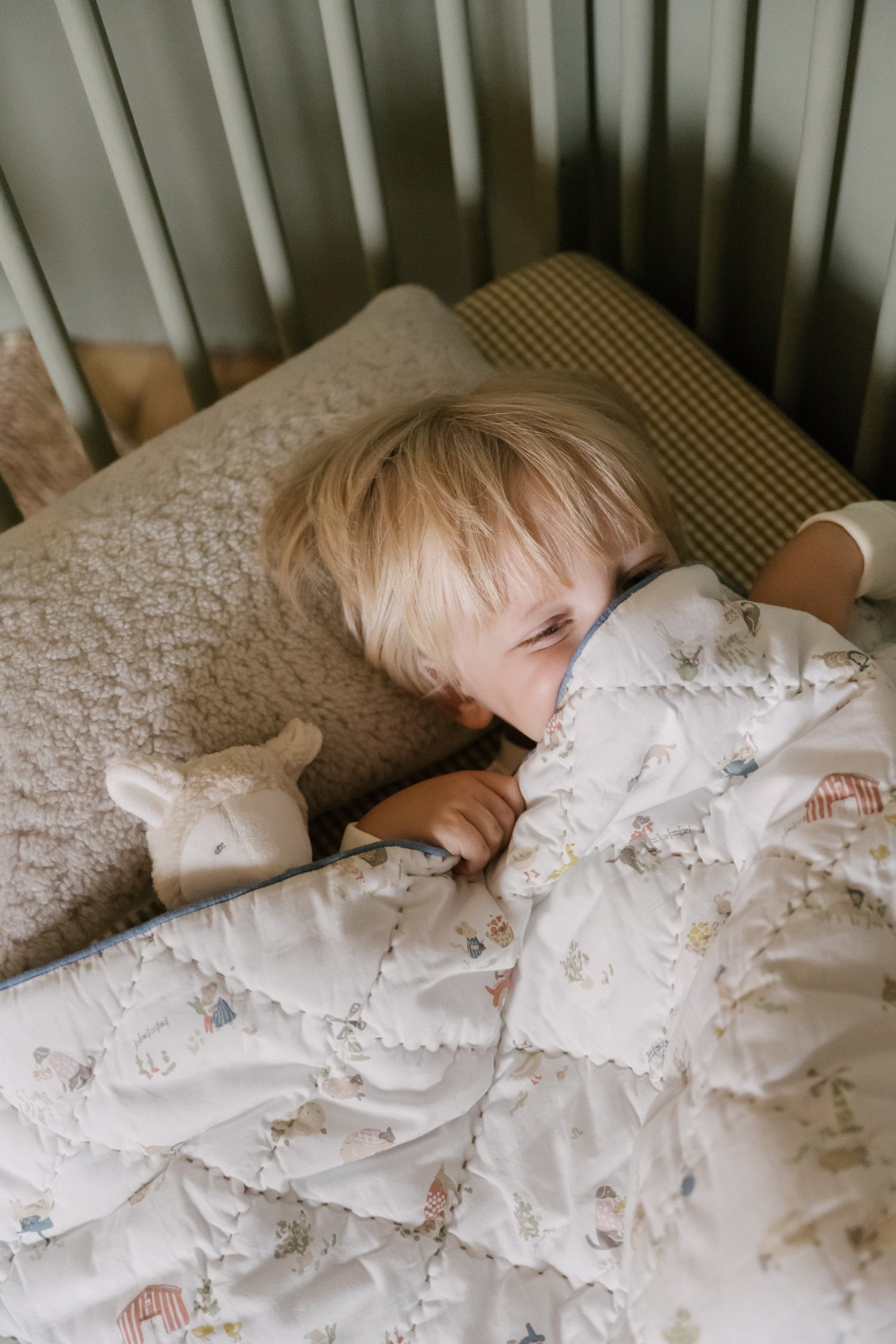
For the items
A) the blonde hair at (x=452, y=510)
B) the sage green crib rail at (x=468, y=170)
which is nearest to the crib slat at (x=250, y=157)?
the sage green crib rail at (x=468, y=170)

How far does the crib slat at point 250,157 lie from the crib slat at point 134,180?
0.09 m

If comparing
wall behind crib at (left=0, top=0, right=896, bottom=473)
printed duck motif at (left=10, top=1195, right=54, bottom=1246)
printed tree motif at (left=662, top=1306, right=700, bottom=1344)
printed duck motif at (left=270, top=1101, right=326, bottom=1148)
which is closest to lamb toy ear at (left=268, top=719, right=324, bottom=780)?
printed duck motif at (left=270, top=1101, right=326, bottom=1148)

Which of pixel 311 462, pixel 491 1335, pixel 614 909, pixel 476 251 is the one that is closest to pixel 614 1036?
pixel 614 909

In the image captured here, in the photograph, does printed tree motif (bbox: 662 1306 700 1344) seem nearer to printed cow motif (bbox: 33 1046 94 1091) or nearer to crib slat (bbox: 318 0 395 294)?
printed cow motif (bbox: 33 1046 94 1091)

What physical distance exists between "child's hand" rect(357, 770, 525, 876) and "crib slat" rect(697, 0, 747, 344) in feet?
1.97

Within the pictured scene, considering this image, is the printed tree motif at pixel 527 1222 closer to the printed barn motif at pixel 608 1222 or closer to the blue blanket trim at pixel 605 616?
the printed barn motif at pixel 608 1222

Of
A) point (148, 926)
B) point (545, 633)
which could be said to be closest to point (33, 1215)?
point (148, 926)

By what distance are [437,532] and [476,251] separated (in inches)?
20.8

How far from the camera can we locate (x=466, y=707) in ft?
2.96

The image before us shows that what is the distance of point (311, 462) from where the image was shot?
89 centimetres

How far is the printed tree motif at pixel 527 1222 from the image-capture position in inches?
28.0

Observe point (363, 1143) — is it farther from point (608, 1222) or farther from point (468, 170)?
point (468, 170)

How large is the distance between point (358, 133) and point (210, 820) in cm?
70

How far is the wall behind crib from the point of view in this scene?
3.26 feet
